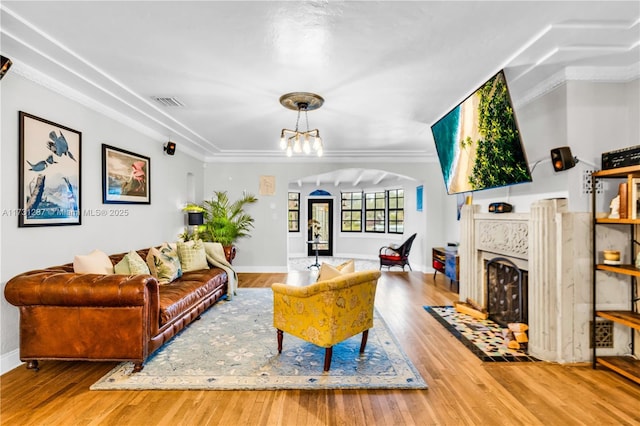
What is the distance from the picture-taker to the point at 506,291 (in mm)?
3807

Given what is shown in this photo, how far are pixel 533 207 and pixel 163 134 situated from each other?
17.2ft

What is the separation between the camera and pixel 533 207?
120 inches

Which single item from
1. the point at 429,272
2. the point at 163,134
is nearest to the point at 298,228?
the point at 429,272

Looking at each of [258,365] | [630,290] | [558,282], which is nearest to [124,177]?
[258,365]

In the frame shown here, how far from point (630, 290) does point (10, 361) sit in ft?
18.1

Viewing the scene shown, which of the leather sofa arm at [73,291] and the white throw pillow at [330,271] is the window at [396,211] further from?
the leather sofa arm at [73,291]

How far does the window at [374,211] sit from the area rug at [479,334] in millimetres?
5433

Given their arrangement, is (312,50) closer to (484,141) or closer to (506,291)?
(484,141)

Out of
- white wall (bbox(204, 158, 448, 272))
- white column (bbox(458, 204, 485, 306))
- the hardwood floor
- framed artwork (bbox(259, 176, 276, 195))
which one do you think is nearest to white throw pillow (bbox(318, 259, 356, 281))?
the hardwood floor

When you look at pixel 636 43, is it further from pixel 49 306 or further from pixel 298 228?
pixel 298 228

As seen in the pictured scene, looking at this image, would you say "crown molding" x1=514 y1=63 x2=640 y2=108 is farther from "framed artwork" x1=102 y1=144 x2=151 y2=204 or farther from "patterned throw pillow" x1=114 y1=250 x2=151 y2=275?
"framed artwork" x1=102 y1=144 x2=151 y2=204

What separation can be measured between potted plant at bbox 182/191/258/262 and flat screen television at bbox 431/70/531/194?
4.32 meters

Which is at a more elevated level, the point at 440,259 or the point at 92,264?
the point at 92,264

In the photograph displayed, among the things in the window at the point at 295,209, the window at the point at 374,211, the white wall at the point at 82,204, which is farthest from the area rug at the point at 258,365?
the window at the point at 295,209
